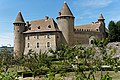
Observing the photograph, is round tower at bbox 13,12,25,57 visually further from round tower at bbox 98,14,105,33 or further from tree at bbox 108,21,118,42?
tree at bbox 108,21,118,42

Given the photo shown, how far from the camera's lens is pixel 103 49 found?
45.5ft

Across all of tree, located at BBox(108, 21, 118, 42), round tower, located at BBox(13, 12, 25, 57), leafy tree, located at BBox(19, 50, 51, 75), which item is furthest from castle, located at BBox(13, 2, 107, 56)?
leafy tree, located at BBox(19, 50, 51, 75)

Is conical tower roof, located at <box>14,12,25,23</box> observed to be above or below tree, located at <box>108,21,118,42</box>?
above

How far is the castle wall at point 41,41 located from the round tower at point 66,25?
2.35 m

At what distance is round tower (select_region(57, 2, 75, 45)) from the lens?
56812mm

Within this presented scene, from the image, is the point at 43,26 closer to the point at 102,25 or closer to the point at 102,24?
the point at 102,25

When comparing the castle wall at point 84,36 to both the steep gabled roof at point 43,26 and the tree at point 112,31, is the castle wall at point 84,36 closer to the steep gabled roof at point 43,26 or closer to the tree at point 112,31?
the tree at point 112,31

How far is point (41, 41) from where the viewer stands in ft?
193

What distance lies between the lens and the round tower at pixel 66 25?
186 feet

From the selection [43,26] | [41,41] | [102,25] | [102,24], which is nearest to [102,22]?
[102,24]

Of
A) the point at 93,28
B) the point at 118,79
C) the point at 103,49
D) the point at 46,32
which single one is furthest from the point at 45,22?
the point at 103,49

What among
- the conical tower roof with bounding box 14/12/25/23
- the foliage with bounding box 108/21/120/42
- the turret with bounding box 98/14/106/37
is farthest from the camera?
the foliage with bounding box 108/21/120/42

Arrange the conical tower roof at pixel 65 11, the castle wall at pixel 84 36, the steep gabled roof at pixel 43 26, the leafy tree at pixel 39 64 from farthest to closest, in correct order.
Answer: the castle wall at pixel 84 36, the conical tower roof at pixel 65 11, the steep gabled roof at pixel 43 26, the leafy tree at pixel 39 64

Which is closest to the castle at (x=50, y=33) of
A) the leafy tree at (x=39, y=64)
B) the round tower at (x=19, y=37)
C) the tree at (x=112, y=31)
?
the round tower at (x=19, y=37)
